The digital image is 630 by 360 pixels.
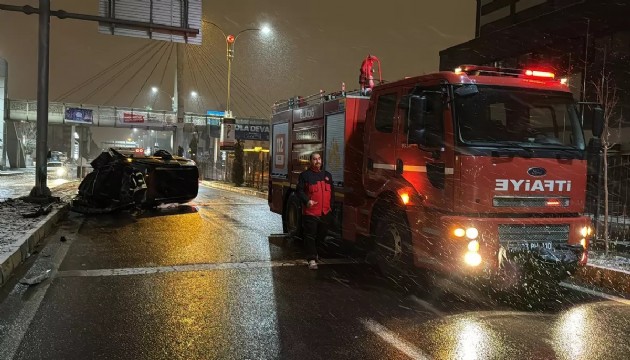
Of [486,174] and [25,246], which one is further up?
[486,174]

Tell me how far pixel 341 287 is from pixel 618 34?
1466cm

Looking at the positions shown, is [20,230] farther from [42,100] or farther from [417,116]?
[417,116]

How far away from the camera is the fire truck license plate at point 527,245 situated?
5.63m

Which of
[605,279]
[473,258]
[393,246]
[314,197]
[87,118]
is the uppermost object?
[87,118]

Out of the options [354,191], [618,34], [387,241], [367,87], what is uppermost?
[618,34]

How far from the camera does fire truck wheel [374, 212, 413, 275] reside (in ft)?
21.6

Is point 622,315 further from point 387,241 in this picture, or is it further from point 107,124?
point 107,124

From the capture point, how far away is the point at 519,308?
226 inches

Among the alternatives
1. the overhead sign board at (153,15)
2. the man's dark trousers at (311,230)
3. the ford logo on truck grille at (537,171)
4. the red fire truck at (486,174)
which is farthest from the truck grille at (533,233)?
the overhead sign board at (153,15)

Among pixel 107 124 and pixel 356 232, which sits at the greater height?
pixel 107 124

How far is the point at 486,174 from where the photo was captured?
A: 5582mm

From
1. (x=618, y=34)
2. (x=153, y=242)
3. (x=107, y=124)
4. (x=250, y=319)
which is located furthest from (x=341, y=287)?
(x=107, y=124)

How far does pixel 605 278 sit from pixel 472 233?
2.64m

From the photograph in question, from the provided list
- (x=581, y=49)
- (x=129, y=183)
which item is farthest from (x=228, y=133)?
(x=581, y=49)
